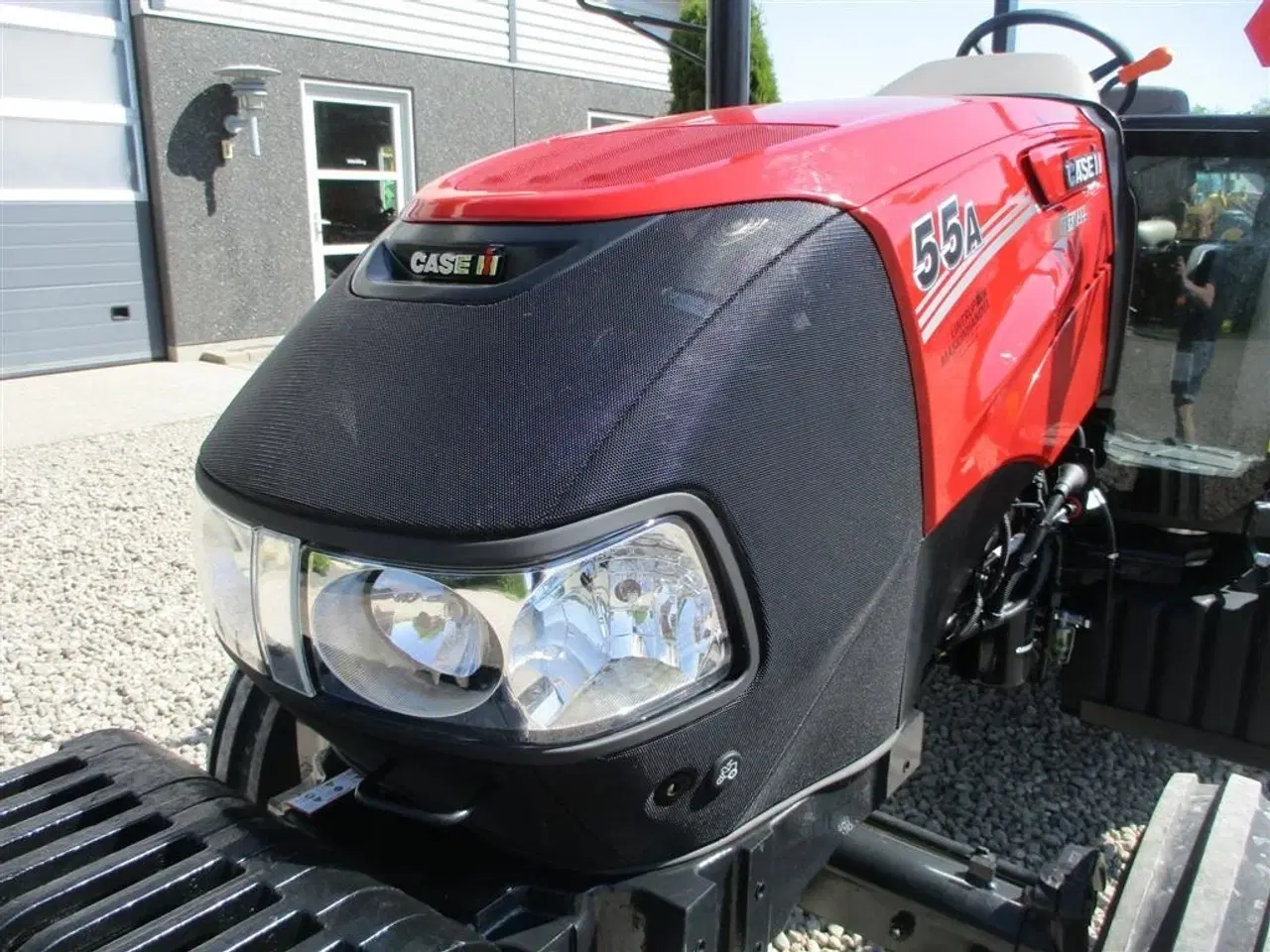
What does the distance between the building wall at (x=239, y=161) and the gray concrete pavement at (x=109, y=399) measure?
55 cm

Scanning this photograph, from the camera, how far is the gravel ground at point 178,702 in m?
2.89

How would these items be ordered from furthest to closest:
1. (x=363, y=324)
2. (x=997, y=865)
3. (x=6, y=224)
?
1. (x=6, y=224)
2. (x=997, y=865)
3. (x=363, y=324)

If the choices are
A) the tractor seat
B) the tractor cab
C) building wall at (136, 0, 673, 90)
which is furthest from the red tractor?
building wall at (136, 0, 673, 90)

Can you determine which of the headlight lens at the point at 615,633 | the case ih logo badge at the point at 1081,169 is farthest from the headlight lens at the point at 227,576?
the case ih logo badge at the point at 1081,169

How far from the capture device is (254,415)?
1.39 m

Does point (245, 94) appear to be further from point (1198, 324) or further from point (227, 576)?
point (227, 576)

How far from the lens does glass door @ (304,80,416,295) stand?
10.1 meters

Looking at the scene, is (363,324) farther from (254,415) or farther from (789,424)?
(789,424)

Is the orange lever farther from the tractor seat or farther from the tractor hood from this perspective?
the tractor hood

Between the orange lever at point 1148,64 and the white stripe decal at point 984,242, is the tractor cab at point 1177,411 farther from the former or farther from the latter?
the white stripe decal at point 984,242

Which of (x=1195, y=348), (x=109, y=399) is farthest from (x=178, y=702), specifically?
(x=109, y=399)

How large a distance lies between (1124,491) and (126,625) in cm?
339

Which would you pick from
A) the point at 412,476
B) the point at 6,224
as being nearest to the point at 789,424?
the point at 412,476

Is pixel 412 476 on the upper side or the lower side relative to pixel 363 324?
lower
